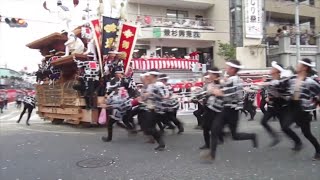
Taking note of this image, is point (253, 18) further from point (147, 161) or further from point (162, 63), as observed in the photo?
point (147, 161)

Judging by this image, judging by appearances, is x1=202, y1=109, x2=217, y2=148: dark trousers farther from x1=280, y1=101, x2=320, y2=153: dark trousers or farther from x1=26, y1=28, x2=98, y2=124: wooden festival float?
x1=26, y1=28, x2=98, y2=124: wooden festival float

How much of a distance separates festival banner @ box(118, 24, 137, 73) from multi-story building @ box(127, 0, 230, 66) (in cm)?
1494

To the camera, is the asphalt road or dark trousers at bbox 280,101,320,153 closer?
the asphalt road

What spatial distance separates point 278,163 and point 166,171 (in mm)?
1849

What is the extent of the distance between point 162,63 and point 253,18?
8.97m

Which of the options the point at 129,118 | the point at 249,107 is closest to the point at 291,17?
the point at 249,107

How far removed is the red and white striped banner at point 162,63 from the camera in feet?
74.5

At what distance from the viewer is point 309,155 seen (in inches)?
256

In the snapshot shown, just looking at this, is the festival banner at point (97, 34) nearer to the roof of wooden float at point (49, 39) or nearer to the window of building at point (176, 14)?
the roof of wooden float at point (49, 39)

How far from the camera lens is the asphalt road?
18.2 ft

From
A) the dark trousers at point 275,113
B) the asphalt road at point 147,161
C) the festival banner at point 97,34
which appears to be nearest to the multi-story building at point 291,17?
the festival banner at point 97,34

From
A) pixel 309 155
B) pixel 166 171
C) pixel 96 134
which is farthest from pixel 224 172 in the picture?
pixel 96 134

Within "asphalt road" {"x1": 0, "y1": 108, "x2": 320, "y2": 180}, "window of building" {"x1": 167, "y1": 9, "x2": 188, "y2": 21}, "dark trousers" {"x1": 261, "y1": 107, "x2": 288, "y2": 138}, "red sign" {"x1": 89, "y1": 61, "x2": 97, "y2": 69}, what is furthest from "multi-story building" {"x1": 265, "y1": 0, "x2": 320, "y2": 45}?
"asphalt road" {"x1": 0, "y1": 108, "x2": 320, "y2": 180}

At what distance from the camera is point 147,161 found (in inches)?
261
